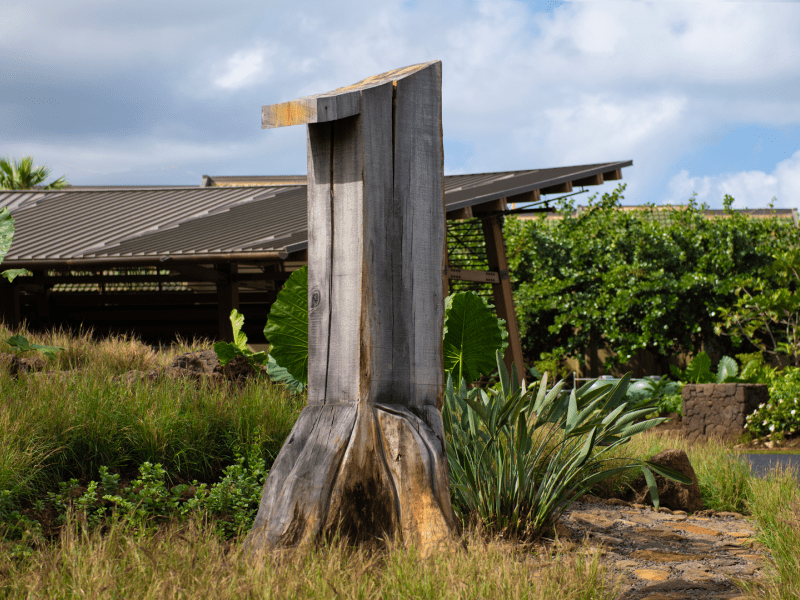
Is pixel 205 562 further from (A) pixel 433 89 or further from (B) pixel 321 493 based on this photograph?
(A) pixel 433 89

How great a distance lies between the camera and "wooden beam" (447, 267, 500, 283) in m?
8.84

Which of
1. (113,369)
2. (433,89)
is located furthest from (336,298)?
(113,369)

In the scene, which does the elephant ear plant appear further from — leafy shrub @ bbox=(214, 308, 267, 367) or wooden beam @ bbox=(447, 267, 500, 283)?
wooden beam @ bbox=(447, 267, 500, 283)

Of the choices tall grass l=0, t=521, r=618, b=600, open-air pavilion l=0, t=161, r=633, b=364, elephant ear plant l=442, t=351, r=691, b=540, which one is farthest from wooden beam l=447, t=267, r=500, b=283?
tall grass l=0, t=521, r=618, b=600

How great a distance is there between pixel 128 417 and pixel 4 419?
0.66 m

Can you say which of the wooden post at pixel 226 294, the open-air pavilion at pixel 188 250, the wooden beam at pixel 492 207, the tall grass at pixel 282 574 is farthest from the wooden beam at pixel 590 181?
the tall grass at pixel 282 574

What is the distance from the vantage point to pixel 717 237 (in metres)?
13.2

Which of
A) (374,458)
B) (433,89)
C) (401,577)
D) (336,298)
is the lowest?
(401,577)

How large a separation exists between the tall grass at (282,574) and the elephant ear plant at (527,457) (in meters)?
0.87

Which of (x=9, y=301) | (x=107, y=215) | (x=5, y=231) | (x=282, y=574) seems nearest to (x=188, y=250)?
(x=5, y=231)

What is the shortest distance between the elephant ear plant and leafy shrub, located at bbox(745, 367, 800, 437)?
21.6 ft

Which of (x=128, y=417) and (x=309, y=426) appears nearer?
(x=309, y=426)

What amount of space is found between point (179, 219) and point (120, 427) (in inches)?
309

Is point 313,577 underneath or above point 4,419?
underneath
